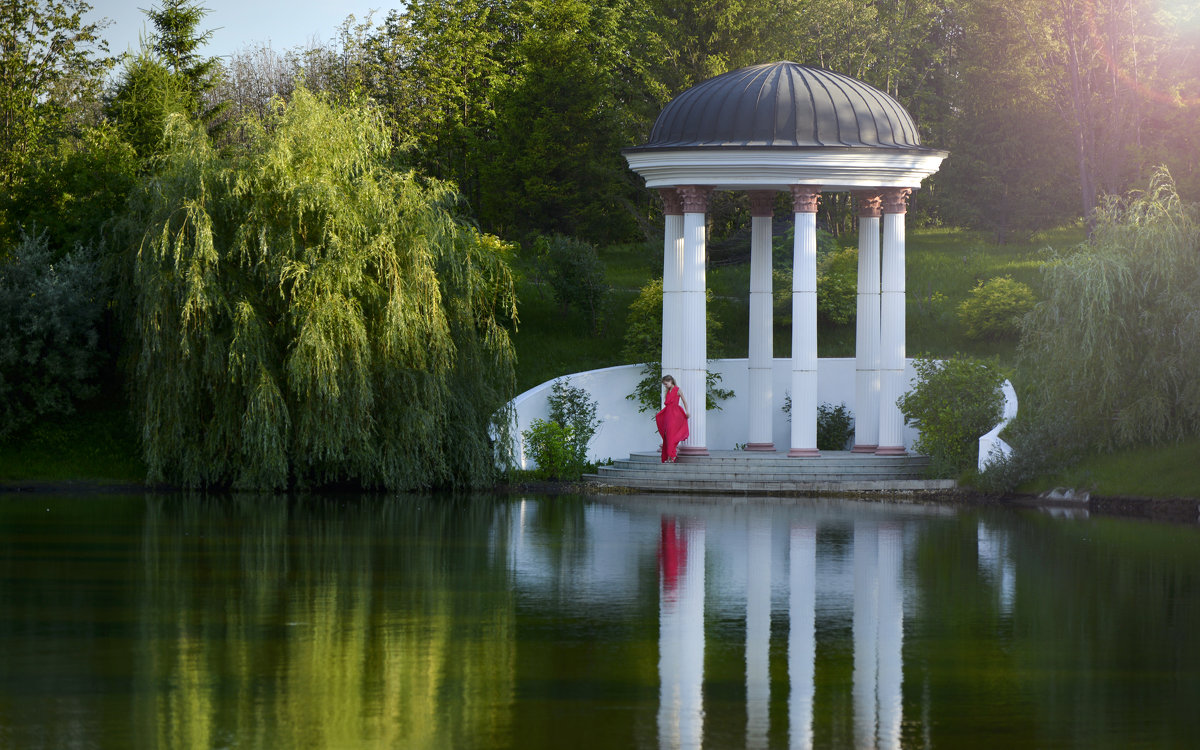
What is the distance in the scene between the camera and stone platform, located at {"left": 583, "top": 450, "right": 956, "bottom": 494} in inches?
1188

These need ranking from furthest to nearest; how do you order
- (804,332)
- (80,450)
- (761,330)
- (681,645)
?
(761,330) < (80,450) < (804,332) < (681,645)

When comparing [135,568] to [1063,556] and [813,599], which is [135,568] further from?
[1063,556]

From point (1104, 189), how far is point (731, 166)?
2160cm

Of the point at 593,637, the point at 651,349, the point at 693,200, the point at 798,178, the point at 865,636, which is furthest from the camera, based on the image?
the point at 651,349

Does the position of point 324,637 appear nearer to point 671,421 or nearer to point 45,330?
point 671,421

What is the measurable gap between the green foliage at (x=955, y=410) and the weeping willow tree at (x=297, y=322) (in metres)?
9.29

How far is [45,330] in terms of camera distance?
33.2 meters

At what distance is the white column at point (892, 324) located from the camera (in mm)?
31797

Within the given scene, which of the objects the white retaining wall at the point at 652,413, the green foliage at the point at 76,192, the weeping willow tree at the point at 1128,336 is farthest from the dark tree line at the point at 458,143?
the weeping willow tree at the point at 1128,336

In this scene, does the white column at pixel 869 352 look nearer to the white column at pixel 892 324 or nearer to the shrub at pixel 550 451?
the white column at pixel 892 324

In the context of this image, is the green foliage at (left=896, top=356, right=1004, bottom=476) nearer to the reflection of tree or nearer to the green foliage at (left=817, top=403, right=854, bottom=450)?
the green foliage at (left=817, top=403, right=854, bottom=450)

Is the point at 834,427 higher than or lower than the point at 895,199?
lower

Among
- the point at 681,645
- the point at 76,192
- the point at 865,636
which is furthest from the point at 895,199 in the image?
the point at 681,645

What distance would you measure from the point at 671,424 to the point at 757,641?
60.8 feet
